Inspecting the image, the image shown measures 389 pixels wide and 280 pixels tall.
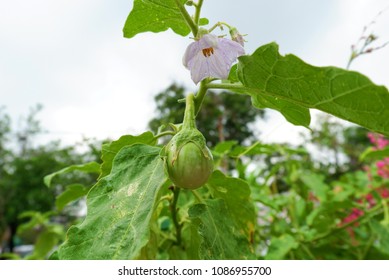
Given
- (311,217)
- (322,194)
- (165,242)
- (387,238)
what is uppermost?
(322,194)

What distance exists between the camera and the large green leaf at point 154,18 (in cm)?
71

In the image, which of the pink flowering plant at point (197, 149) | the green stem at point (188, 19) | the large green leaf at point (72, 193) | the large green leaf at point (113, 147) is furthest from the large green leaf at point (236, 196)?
the large green leaf at point (72, 193)

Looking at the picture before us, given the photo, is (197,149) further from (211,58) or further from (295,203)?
(295,203)

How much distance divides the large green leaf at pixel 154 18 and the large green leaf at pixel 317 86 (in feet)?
0.64

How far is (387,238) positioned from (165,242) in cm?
89

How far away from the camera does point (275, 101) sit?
68cm

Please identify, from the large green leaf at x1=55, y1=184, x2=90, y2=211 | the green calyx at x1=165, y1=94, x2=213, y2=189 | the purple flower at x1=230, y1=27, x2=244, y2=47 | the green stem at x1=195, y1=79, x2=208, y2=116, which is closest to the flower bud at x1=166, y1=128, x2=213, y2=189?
the green calyx at x1=165, y1=94, x2=213, y2=189

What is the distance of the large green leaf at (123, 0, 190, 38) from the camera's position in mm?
715

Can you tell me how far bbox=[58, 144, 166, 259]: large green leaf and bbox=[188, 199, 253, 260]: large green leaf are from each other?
119mm

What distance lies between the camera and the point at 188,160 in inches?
23.5

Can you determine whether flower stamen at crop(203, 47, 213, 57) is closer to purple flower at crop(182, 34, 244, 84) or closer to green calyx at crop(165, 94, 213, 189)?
purple flower at crop(182, 34, 244, 84)

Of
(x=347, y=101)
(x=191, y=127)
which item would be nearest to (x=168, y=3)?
(x=191, y=127)
